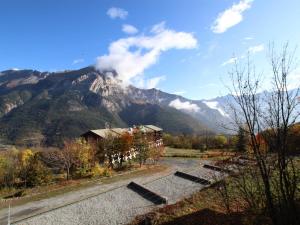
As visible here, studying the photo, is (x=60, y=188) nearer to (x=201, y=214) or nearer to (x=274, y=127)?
A: (x=201, y=214)

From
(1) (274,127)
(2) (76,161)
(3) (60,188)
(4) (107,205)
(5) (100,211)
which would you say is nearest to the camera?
(1) (274,127)

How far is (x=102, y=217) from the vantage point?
2309cm

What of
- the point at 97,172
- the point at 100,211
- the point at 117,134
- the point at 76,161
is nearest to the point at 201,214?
the point at 100,211

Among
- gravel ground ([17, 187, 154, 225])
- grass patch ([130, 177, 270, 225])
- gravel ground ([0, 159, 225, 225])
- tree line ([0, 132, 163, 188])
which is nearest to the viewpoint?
grass patch ([130, 177, 270, 225])

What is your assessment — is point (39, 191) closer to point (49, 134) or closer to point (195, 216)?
point (195, 216)

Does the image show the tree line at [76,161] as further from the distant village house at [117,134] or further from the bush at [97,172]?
the distant village house at [117,134]

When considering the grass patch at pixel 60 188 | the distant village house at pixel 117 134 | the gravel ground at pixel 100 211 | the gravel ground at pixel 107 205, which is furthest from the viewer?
the distant village house at pixel 117 134

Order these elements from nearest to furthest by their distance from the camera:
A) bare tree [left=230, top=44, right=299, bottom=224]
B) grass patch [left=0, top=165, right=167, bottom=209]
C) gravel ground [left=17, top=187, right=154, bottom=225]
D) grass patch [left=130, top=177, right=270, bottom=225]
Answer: bare tree [left=230, top=44, right=299, bottom=224], grass patch [left=130, top=177, right=270, bottom=225], gravel ground [left=17, top=187, right=154, bottom=225], grass patch [left=0, top=165, right=167, bottom=209]

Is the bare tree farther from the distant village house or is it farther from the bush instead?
the distant village house

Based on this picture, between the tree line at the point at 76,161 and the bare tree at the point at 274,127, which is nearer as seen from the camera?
the bare tree at the point at 274,127

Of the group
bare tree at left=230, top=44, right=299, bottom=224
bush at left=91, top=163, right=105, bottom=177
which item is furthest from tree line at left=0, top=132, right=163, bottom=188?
bare tree at left=230, top=44, right=299, bottom=224

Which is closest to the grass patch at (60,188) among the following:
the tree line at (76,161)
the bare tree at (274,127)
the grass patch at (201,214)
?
the tree line at (76,161)

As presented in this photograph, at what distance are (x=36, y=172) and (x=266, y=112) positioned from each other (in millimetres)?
39359

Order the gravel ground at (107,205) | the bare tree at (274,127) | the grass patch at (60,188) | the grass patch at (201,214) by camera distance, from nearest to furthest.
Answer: the bare tree at (274,127) → the grass patch at (201,214) → the gravel ground at (107,205) → the grass patch at (60,188)
